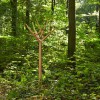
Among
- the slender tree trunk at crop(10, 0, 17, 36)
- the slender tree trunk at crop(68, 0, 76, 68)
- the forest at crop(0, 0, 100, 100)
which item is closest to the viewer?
the forest at crop(0, 0, 100, 100)

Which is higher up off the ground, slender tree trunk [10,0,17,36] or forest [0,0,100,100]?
slender tree trunk [10,0,17,36]

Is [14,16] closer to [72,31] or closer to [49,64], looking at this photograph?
[49,64]

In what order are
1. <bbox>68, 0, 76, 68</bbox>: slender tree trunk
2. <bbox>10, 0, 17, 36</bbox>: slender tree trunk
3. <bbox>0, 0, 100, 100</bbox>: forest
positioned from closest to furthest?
1. <bbox>0, 0, 100, 100</bbox>: forest
2. <bbox>68, 0, 76, 68</bbox>: slender tree trunk
3. <bbox>10, 0, 17, 36</bbox>: slender tree trunk

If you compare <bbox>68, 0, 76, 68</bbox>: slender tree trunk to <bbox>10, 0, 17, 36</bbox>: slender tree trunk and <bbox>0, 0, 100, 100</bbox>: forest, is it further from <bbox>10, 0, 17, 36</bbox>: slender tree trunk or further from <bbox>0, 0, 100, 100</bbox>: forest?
<bbox>10, 0, 17, 36</bbox>: slender tree trunk

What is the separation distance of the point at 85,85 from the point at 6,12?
10.3 m

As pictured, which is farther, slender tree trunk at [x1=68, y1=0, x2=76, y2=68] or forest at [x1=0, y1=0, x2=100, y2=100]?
slender tree trunk at [x1=68, y1=0, x2=76, y2=68]

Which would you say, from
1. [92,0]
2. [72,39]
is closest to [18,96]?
[72,39]

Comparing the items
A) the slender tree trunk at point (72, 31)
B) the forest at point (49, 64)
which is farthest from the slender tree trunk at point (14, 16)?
the slender tree trunk at point (72, 31)

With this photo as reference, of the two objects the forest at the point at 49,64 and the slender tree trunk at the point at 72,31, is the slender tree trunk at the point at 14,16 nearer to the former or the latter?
the forest at the point at 49,64

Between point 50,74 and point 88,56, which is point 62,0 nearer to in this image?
point 88,56

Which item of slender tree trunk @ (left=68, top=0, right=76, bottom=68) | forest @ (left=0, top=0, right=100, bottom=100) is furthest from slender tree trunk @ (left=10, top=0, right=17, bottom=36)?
slender tree trunk @ (left=68, top=0, right=76, bottom=68)

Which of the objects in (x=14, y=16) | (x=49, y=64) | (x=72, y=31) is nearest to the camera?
(x=72, y=31)

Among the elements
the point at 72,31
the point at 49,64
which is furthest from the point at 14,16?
the point at 72,31

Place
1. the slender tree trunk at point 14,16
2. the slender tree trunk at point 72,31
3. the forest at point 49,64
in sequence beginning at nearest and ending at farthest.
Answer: the forest at point 49,64
the slender tree trunk at point 72,31
the slender tree trunk at point 14,16
